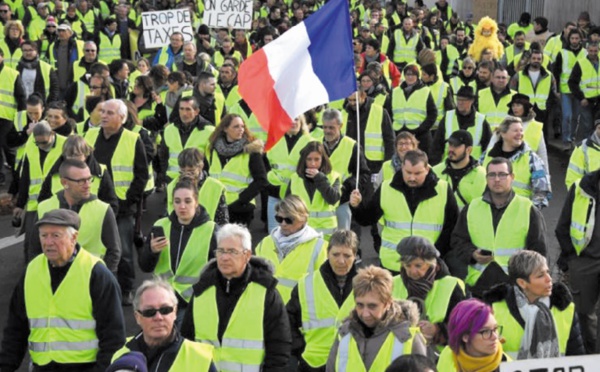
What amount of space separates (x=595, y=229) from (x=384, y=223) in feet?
5.25

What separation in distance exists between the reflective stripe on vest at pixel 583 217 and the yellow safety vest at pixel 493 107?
5526 mm

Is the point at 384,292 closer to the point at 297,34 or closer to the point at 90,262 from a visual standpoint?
the point at 90,262

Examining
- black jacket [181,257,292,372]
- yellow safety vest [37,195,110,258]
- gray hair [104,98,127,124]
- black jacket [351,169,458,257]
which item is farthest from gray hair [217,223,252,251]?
gray hair [104,98,127,124]

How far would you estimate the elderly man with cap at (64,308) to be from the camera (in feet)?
23.0

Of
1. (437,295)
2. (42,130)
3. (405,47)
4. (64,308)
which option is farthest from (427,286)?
(405,47)

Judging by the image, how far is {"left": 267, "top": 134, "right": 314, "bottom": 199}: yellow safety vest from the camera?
38.9 feet

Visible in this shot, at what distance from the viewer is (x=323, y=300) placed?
7.45m

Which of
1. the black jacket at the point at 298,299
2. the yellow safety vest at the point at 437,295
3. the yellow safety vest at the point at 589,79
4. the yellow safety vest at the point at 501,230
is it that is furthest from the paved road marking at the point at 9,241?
the yellow safety vest at the point at 589,79

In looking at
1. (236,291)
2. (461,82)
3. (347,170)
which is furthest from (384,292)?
(461,82)

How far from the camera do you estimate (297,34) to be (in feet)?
31.4

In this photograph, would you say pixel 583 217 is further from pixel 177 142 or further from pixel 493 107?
pixel 493 107

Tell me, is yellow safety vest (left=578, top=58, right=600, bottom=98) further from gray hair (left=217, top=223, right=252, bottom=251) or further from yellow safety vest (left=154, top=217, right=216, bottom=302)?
gray hair (left=217, top=223, right=252, bottom=251)

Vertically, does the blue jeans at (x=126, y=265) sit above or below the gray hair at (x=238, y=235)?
below

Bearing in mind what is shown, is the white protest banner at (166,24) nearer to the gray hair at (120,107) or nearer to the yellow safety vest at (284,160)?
the yellow safety vest at (284,160)
